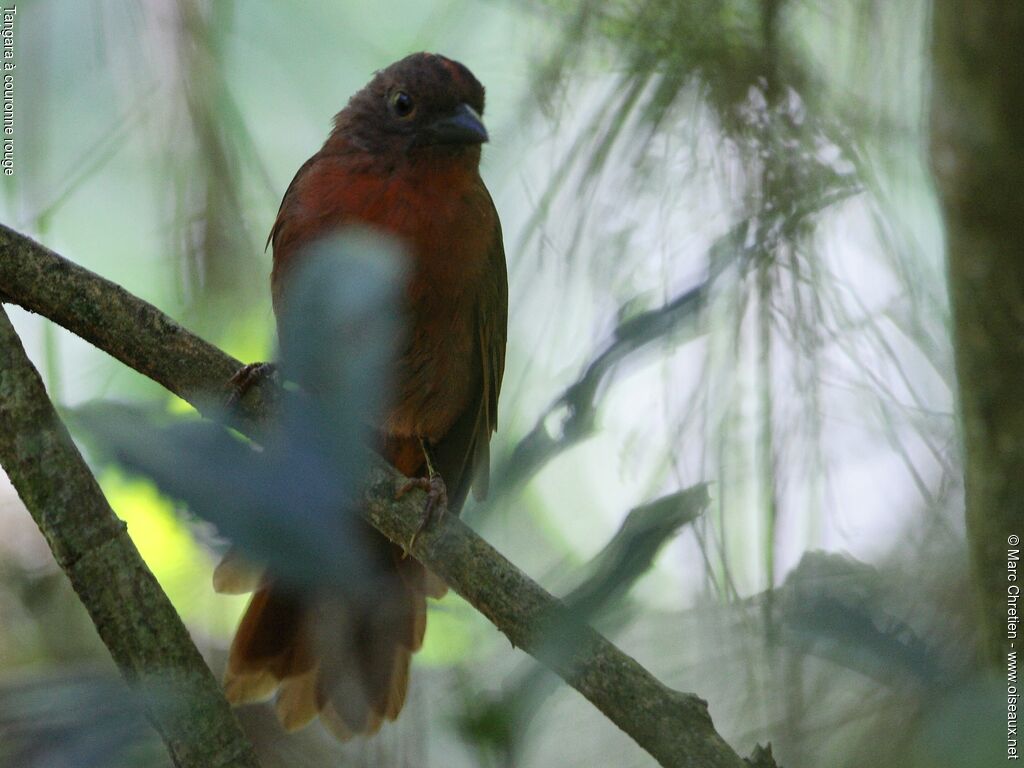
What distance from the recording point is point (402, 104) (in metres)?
3.59

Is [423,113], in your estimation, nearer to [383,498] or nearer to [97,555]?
[383,498]

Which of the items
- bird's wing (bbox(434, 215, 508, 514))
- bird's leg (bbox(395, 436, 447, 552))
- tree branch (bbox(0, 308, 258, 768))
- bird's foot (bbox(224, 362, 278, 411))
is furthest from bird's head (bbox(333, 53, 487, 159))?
tree branch (bbox(0, 308, 258, 768))

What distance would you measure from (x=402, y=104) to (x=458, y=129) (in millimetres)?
272

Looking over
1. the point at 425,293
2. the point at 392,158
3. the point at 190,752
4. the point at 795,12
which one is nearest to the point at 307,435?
the point at 190,752

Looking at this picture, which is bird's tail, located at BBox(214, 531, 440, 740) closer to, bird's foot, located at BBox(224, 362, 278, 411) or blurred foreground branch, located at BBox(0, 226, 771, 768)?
blurred foreground branch, located at BBox(0, 226, 771, 768)

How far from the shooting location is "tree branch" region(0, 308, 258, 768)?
184cm

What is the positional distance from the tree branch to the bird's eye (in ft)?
5.74

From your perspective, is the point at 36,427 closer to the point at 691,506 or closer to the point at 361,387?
the point at 361,387

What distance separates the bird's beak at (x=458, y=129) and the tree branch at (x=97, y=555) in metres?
1.66

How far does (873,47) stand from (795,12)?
265 millimetres

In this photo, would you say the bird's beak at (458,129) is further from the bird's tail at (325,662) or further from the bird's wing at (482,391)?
the bird's tail at (325,662)

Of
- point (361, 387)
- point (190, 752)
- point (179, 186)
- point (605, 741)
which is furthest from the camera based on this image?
point (179, 186)

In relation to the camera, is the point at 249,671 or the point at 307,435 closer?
the point at 307,435

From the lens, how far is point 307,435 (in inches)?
43.8
